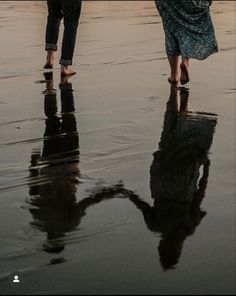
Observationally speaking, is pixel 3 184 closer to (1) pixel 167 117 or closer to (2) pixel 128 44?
(1) pixel 167 117

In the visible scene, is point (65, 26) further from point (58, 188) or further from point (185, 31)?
point (58, 188)

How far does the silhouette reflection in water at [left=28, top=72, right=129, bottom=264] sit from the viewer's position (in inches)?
134

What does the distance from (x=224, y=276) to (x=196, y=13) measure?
5325 mm

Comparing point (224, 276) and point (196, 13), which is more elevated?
point (196, 13)

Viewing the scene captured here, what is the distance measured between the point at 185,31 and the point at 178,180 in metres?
3.91

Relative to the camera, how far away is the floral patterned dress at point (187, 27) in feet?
25.0

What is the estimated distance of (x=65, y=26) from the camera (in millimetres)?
8266

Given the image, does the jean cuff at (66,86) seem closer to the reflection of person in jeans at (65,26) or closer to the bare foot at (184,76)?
the reflection of person in jeans at (65,26)

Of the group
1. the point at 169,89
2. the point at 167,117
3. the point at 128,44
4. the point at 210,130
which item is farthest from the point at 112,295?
the point at 128,44

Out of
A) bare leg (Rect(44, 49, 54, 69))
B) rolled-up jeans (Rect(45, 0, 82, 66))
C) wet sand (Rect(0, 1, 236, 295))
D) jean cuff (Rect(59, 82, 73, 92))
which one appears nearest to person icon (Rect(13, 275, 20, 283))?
wet sand (Rect(0, 1, 236, 295))

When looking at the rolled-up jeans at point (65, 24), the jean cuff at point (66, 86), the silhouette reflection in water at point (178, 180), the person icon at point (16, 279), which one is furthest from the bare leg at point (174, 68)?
the person icon at point (16, 279)

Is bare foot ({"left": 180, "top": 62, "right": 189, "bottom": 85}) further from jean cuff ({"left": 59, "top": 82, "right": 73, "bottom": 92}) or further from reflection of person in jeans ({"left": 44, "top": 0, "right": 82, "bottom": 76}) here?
reflection of person in jeans ({"left": 44, "top": 0, "right": 82, "bottom": 76})

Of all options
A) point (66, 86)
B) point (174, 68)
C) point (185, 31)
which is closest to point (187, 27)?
point (185, 31)

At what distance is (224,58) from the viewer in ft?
31.7
